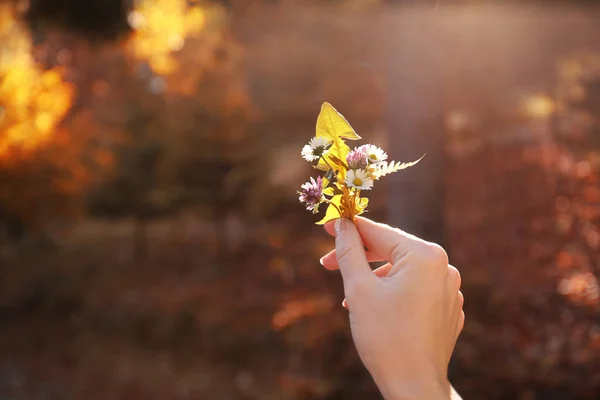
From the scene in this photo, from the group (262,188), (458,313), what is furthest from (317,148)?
(262,188)

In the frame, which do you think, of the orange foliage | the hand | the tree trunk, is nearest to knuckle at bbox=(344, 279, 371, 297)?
the hand

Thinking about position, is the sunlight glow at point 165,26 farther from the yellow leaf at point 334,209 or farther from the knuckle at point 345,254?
the knuckle at point 345,254

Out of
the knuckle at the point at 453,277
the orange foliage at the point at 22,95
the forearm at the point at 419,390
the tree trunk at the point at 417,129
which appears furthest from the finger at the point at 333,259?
the orange foliage at the point at 22,95

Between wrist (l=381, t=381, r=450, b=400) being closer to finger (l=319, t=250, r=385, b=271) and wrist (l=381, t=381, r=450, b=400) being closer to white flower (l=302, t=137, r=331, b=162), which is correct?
finger (l=319, t=250, r=385, b=271)

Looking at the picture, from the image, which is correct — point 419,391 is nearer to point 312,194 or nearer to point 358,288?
point 358,288

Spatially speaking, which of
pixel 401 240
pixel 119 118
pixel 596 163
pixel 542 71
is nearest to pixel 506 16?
pixel 542 71
